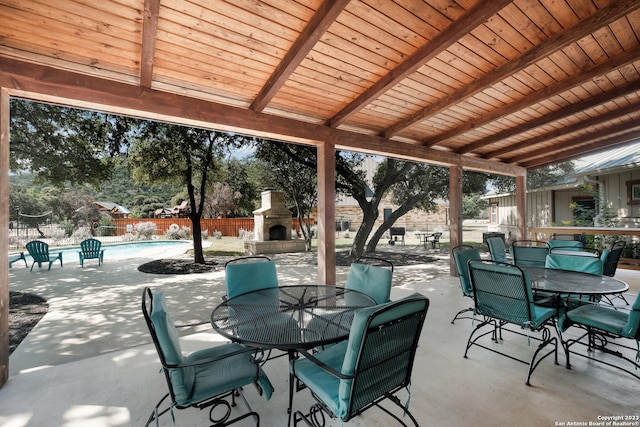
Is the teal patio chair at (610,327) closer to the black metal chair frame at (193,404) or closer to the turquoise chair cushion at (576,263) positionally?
the turquoise chair cushion at (576,263)

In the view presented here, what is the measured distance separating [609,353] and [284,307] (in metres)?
3.09

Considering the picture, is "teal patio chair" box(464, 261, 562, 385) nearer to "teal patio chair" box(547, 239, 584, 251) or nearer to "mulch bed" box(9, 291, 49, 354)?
"teal patio chair" box(547, 239, 584, 251)

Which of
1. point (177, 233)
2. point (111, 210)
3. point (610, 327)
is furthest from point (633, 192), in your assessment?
point (111, 210)

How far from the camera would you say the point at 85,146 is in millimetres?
7660

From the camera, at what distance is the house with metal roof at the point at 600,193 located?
754 cm

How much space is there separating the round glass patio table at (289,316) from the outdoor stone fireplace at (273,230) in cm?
850

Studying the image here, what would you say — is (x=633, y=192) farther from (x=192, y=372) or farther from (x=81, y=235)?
(x=81, y=235)

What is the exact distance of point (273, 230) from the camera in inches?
458

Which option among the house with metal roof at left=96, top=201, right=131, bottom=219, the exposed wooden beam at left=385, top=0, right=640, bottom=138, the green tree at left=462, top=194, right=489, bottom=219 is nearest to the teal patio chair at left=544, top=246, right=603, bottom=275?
the exposed wooden beam at left=385, top=0, right=640, bottom=138

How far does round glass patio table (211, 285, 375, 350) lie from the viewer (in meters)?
1.70

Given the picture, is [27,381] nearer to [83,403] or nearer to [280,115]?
[83,403]

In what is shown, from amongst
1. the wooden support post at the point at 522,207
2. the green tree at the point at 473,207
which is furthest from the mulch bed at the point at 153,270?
the green tree at the point at 473,207

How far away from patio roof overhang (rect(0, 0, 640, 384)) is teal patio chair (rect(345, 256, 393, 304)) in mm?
1291

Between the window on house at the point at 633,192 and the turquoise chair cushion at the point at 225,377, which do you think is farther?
the window on house at the point at 633,192
